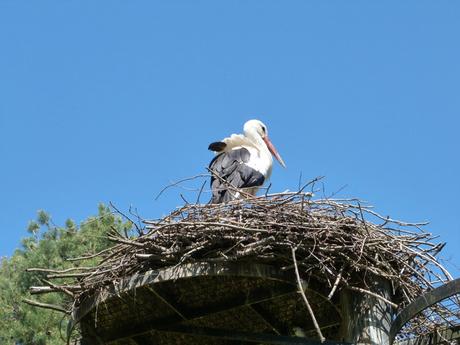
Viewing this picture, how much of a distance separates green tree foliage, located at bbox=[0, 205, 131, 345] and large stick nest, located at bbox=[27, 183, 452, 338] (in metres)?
5.18

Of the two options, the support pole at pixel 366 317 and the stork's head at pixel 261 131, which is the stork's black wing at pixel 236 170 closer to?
the stork's head at pixel 261 131

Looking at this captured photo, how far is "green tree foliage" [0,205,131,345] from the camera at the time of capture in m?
12.3

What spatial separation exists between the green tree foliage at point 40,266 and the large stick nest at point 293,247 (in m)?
5.18

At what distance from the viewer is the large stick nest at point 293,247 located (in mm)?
5719

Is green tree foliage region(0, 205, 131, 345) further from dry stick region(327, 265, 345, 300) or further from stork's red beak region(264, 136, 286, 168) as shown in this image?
dry stick region(327, 265, 345, 300)

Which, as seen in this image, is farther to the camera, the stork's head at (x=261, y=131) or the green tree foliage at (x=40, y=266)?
the green tree foliage at (x=40, y=266)

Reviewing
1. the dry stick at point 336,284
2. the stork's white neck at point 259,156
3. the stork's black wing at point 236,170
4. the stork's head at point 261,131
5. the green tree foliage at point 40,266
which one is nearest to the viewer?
the dry stick at point 336,284

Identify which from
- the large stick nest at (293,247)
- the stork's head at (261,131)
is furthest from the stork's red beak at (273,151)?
the large stick nest at (293,247)

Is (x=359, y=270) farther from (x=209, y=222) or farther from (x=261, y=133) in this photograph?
(x=261, y=133)

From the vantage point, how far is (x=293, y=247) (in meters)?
5.72

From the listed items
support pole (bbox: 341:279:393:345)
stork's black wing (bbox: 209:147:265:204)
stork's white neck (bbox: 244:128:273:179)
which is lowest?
support pole (bbox: 341:279:393:345)

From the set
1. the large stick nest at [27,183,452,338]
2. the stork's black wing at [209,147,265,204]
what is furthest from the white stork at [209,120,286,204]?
the large stick nest at [27,183,452,338]

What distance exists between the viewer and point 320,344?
531cm

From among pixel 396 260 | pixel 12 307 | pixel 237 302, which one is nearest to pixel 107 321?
pixel 237 302
